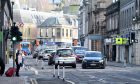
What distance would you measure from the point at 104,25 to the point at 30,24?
65.7 meters

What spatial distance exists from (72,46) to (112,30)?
11.5 m

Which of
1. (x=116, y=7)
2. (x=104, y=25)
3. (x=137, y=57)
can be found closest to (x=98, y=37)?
(x=104, y=25)

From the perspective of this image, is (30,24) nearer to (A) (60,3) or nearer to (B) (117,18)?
(A) (60,3)

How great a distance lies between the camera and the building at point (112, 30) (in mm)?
81562

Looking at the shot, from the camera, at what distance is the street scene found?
118ft

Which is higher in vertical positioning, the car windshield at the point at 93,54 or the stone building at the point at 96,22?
the stone building at the point at 96,22

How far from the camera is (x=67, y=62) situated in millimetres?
50844

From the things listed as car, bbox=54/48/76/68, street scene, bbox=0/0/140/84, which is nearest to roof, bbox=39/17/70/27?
street scene, bbox=0/0/140/84

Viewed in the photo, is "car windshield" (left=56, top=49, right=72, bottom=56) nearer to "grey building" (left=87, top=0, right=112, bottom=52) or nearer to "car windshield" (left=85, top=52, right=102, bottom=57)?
"car windshield" (left=85, top=52, right=102, bottom=57)

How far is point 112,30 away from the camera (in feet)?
278

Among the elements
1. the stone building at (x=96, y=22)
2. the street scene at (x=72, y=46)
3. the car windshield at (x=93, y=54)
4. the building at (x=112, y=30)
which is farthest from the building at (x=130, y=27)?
the stone building at (x=96, y=22)

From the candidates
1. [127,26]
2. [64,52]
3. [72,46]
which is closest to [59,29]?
[72,46]

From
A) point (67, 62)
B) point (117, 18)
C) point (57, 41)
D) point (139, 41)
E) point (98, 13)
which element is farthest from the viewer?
point (57, 41)

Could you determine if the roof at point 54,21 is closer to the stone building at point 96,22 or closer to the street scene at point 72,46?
the street scene at point 72,46
